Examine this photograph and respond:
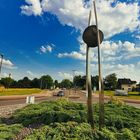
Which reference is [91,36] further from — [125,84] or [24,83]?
[24,83]

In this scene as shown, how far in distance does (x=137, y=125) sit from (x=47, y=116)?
3.48 meters

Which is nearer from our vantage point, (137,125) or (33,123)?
(137,125)

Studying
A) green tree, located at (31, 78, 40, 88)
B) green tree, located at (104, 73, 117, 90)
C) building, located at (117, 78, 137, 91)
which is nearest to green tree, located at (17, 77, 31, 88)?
green tree, located at (31, 78, 40, 88)

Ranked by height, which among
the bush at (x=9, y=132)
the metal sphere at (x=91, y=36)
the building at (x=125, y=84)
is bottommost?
the bush at (x=9, y=132)

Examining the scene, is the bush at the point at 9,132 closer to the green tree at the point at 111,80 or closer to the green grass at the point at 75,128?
the green grass at the point at 75,128

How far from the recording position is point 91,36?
10188mm

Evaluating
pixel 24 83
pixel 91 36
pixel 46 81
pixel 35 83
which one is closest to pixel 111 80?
pixel 46 81

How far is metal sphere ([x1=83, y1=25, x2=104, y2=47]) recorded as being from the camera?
10.2 metres

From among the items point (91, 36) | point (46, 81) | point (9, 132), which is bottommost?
point (9, 132)

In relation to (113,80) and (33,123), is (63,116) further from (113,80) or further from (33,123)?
(113,80)

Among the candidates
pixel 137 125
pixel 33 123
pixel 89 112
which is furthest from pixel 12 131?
pixel 137 125

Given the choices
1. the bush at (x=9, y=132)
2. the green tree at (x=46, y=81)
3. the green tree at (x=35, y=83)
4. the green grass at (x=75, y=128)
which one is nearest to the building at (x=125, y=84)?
the green tree at (x=46, y=81)

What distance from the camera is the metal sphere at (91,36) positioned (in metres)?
10.2

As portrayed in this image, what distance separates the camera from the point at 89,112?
9.43 m
